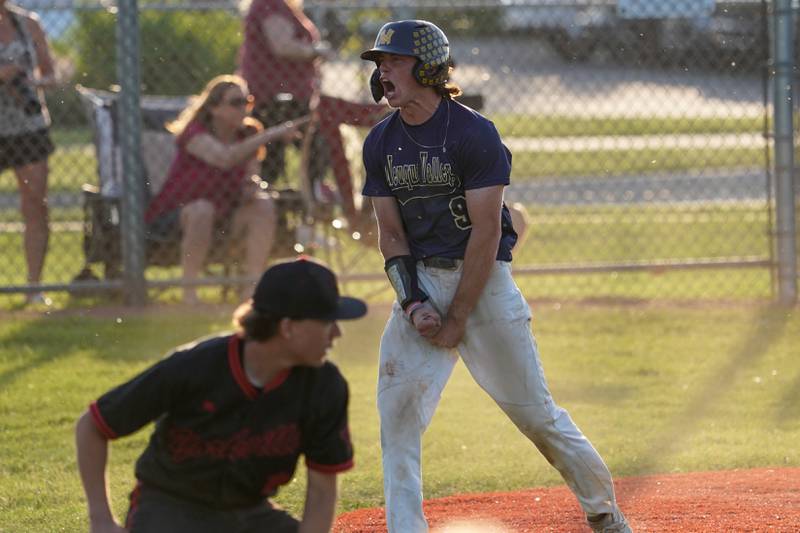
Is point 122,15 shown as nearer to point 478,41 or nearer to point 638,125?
point 478,41

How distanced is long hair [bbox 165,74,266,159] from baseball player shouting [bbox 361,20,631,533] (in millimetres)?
4355

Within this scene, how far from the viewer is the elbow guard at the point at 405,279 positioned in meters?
4.58

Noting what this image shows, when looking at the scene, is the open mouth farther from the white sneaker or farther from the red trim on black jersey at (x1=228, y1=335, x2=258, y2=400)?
the white sneaker

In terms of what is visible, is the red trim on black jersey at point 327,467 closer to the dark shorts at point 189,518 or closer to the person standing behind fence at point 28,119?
the dark shorts at point 189,518

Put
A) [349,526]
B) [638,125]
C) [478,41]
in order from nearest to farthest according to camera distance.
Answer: [349,526] → [478,41] → [638,125]

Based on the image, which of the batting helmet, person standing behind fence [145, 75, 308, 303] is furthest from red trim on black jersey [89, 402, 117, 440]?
person standing behind fence [145, 75, 308, 303]

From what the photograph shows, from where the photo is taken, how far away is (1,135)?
30.0ft

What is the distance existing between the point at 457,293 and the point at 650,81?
8.80m

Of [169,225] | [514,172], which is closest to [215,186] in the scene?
[169,225]

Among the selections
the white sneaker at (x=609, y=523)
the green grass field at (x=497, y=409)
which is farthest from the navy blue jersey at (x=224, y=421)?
the green grass field at (x=497, y=409)

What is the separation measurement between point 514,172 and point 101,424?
11.7m

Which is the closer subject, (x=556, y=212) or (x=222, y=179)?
(x=222, y=179)

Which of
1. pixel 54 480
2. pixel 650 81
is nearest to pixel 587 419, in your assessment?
pixel 54 480

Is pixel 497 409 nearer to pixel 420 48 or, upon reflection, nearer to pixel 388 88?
pixel 388 88
